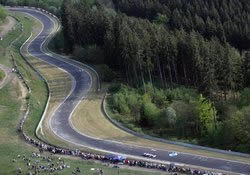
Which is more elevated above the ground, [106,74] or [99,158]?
[106,74]

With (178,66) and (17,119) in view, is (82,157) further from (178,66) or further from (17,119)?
(178,66)

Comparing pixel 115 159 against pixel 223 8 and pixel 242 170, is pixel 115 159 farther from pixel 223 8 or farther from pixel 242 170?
pixel 223 8

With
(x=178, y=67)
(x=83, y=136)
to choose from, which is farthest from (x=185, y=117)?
(x=178, y=67)

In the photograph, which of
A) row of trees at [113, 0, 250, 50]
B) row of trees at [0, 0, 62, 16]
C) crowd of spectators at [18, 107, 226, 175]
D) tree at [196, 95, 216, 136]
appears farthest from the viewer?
row of trees at [0, 0, 62, 16]

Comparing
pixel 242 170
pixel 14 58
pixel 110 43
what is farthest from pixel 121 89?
pixel 242 170

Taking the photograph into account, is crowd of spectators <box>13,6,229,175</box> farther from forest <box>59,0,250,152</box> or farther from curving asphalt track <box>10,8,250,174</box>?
forest <box>59,0,250,152</box>

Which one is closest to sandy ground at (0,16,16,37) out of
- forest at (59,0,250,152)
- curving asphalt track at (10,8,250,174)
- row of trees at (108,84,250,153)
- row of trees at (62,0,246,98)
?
forest at (59,0,250,152)
